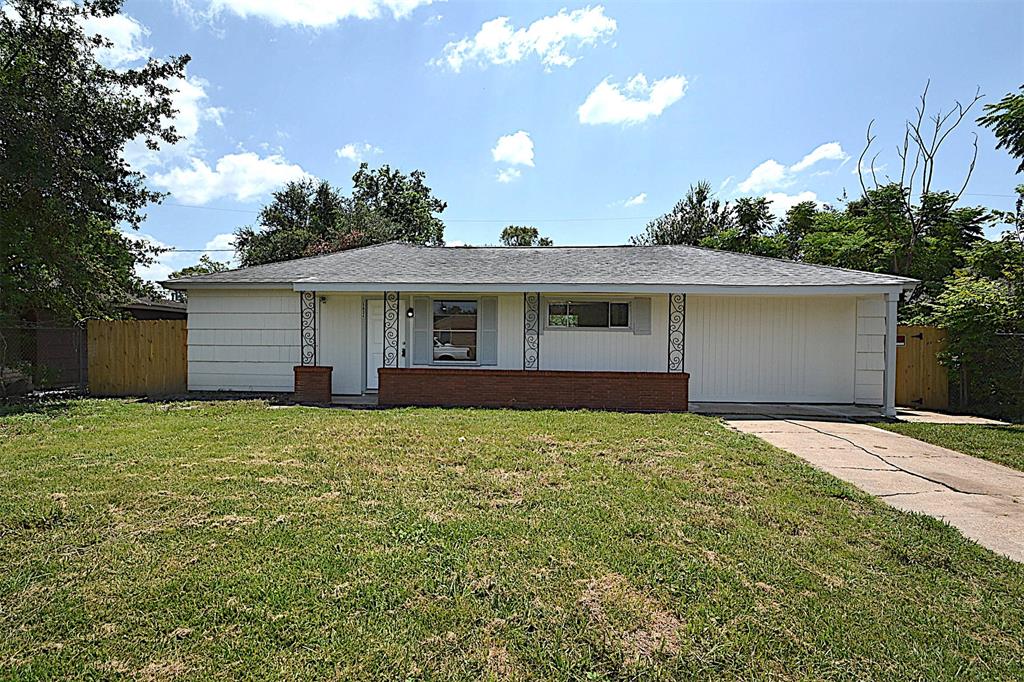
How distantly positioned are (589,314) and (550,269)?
142cm

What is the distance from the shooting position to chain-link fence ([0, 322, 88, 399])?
11453 millimetres

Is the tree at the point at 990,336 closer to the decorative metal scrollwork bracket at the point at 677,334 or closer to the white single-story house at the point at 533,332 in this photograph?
the white single-story house at the point at 533,332

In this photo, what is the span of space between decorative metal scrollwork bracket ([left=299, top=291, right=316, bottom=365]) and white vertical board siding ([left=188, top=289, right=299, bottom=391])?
0.40 ft

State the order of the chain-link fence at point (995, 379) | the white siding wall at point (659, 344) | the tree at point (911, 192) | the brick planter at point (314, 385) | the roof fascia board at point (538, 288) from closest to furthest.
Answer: the chain-link fence at point (995, 379)
the roof fascia board at point (538, 288)
the brick planter at point (314, 385)
the white siding wall at point (659, 344)
the tree at point (911, 192)

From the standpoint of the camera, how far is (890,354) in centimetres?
959

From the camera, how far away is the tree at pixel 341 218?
92.5ft

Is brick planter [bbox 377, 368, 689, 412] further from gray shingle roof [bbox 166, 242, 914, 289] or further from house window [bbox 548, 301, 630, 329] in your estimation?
gray shingle roof [bbox 166, 242, 914, 289]

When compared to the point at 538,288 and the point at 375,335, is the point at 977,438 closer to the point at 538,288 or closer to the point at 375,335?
the point at 538,288

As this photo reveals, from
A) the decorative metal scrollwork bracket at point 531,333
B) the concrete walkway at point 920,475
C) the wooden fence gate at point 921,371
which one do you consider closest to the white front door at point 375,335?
the decorative metal scrollwork bracket at point 531,333

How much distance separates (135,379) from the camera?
39.2ft

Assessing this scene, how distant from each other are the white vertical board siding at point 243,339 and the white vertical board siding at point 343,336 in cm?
61

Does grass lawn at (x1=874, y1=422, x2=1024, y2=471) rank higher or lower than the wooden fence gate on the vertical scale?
lower

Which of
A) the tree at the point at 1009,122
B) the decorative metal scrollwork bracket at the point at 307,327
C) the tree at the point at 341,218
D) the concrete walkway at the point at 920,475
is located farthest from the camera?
the tree at the point at 341,218

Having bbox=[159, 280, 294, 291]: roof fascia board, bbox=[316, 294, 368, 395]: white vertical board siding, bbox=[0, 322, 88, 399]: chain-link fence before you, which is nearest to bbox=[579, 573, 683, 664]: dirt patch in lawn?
bbox=[316, 294, 368, 395]: white vertical board siding
